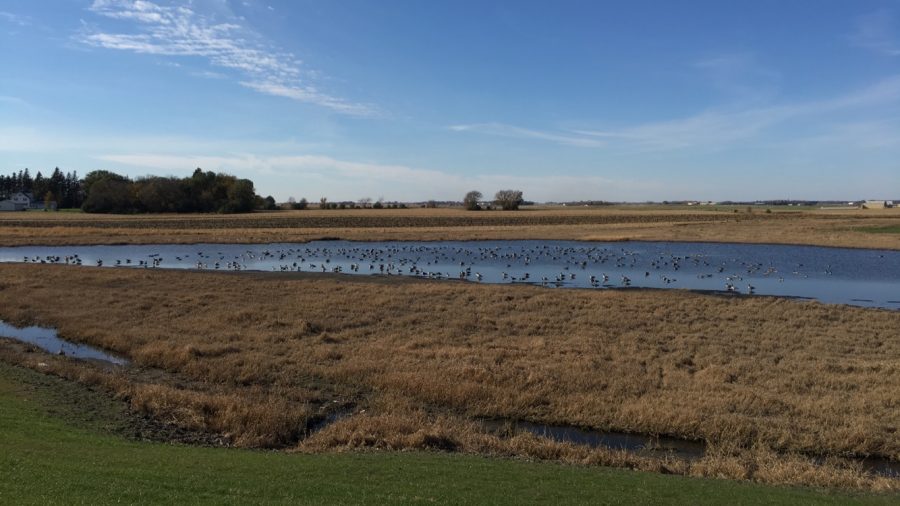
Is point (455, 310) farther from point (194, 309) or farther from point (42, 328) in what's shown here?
point (42, 328)

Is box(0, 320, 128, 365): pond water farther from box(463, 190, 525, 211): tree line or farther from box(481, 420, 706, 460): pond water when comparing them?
box(463, 190, 525, 211): tree line

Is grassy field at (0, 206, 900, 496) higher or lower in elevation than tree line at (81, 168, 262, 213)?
lower

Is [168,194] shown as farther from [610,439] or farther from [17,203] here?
[610,439]

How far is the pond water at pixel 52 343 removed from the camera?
66.9 ft

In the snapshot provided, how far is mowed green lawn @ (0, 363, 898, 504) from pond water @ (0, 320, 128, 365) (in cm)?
847

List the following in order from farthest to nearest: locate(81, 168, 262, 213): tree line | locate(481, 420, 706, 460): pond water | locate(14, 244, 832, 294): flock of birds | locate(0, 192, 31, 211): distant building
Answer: locate(0, 192, 31, 211): distant building → locate(81, 168, 262, 213): tree line → locate(14, 244, 832, 294): flock of birds → locate(481, 420, 706, 460): pond water

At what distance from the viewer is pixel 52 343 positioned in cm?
2222

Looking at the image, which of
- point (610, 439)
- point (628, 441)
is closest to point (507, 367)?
point (610, 439)

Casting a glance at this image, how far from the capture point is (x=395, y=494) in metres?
9.15

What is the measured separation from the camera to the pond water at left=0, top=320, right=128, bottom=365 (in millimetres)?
20391

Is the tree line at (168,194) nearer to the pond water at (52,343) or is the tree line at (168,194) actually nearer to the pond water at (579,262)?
the pond water at (579,262)

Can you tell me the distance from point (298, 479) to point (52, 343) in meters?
17.3

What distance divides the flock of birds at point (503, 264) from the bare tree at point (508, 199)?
105885mm

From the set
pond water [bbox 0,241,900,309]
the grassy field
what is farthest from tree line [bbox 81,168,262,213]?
the grassy field
